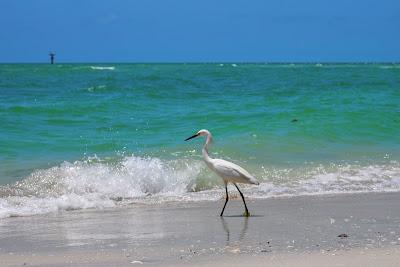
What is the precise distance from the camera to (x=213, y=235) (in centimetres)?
746

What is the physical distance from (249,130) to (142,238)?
980 centimetres

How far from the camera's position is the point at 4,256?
658 cm

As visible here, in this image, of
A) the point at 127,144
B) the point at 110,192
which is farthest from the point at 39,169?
the point at 127,144

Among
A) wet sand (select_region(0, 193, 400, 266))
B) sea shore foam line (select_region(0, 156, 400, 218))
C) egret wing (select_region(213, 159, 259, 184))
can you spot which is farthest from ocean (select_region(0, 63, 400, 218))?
egret wing (select_region(213, 159, 259, 184))

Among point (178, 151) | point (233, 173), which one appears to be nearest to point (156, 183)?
point (233, 173)

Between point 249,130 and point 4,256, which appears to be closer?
point 4,256

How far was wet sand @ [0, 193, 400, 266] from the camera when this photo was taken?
6.25m

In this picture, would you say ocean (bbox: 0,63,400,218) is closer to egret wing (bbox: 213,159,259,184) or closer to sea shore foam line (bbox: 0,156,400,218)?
sea shore foam line (bbox: 0,156,400,218)

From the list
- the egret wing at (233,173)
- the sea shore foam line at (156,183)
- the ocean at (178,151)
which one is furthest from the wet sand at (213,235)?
the ocean at (178,151)

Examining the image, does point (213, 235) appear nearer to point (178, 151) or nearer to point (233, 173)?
point (233, 173)

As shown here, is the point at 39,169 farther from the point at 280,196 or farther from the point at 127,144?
the point at 280,196

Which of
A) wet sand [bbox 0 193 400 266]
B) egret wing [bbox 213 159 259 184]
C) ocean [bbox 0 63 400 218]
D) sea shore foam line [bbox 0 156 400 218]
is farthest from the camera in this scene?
ocean [bbox 0 63 400 218]

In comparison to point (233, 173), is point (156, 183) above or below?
below

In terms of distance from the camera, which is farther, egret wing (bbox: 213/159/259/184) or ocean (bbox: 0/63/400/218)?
ocean (bbox: 0/63/400/218)
